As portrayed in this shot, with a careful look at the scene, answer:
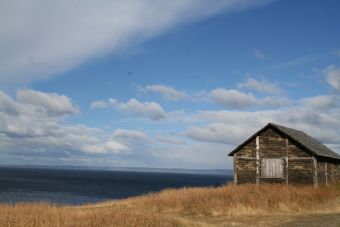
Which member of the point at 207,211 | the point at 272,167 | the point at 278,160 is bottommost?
the point at 207,211

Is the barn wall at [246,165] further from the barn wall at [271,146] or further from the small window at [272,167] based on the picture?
the small window at [272,167]

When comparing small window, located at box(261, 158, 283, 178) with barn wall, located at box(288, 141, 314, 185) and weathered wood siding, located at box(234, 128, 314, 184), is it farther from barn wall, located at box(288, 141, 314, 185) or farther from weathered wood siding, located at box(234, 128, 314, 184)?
barn wall, located at box(288, 141, 314, 185)

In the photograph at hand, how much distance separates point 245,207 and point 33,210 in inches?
447

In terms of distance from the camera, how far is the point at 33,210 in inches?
713

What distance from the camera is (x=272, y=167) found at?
35.0 m

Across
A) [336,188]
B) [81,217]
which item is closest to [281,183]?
[336,188]

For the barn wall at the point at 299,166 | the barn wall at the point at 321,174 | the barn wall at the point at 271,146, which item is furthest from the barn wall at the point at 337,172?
the barn wall at the point at 271,146

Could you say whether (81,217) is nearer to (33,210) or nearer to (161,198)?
(33,210)

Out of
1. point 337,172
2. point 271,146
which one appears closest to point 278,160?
point 271,146

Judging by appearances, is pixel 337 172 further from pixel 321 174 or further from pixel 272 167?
pixel 272 167

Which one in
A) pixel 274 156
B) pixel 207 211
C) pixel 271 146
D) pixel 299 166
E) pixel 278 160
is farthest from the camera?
→ pixel 271 146

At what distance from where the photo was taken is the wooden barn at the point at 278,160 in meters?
33.8

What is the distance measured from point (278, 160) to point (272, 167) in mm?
757

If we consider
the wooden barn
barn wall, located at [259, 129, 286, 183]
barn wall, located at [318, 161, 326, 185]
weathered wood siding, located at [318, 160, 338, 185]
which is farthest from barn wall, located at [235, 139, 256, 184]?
weathered wood siding, located at [318, 160, 338, 185]
